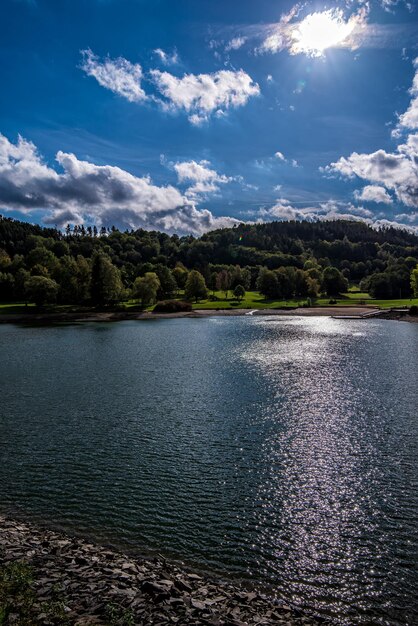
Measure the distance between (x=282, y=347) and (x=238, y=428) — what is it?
4131 cm

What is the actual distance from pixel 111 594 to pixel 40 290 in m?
137

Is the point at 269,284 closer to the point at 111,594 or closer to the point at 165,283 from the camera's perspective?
the point at 165,283

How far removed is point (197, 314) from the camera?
143750 millimetres

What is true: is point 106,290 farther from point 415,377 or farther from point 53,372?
point 415,377

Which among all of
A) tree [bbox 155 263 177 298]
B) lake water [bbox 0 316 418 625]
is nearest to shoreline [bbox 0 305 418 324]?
tree [bbox 155 263 177 298]

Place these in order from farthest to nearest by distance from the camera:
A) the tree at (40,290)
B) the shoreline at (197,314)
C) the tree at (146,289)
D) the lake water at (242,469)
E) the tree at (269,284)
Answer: the tree at (269,284) → the tree at (146,289) → the tree at (40,290) → the shoreline at (197,314) → the lake water at (242,469)

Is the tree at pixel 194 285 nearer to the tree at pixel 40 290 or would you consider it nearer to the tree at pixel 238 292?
the tree at pixel 238 292

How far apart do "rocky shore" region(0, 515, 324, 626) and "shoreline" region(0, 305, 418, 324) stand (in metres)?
111

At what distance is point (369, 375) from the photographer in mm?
48938

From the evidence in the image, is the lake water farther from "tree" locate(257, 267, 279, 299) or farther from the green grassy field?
"tree" locate(257, 267, 279, 299)

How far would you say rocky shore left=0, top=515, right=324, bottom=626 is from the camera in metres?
12.3

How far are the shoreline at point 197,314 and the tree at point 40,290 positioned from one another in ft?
20.9

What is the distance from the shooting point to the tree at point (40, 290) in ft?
457

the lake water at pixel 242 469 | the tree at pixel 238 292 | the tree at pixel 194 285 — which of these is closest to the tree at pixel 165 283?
the tree at pixel 194 285
